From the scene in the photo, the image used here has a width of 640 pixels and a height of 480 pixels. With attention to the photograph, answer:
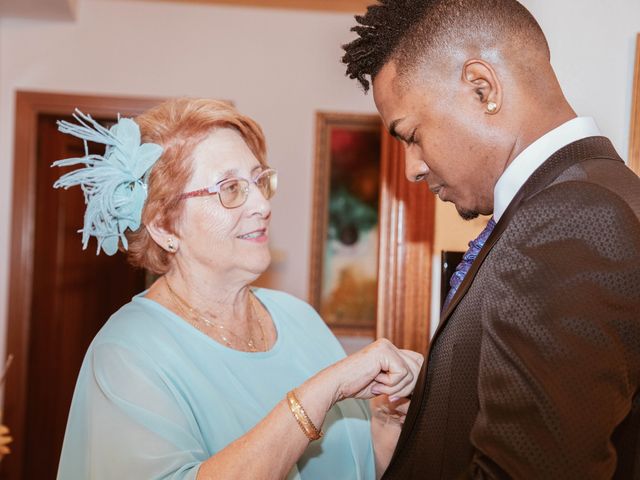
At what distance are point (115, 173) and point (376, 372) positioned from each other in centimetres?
83

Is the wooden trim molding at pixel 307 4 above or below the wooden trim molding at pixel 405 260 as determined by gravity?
above

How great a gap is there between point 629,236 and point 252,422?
42.4 inches

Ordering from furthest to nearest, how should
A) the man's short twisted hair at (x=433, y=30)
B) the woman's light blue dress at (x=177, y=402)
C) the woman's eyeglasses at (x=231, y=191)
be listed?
the woman's eyeglasses at (x=231, y=191) → the woman's light blue dress at (x=177, y=402) → the man's short twisted hair at (x=433, y=30)

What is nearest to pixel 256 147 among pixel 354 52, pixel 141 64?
pixel 354 52

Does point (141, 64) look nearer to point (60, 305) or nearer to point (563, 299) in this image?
point (60, 305)

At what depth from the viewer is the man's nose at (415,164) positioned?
1312 mm

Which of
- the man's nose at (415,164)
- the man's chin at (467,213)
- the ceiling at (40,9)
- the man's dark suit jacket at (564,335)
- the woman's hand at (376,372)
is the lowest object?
the woman's hand at (376,372)

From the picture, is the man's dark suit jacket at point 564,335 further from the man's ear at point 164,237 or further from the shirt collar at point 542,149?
the man's ear at point 164,237

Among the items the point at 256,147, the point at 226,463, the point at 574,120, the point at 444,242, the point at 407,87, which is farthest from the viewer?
the point at 444,242

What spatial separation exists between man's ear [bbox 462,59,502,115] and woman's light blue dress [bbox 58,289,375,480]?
769 millimetres

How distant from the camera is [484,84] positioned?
116 centimetres

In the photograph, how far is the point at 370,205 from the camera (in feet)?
15.3

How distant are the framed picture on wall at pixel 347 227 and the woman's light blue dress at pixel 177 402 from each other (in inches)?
101

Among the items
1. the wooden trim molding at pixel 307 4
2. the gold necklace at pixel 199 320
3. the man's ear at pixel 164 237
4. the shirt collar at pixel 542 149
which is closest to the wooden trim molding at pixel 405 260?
the gold necklace at pixel 199 320
